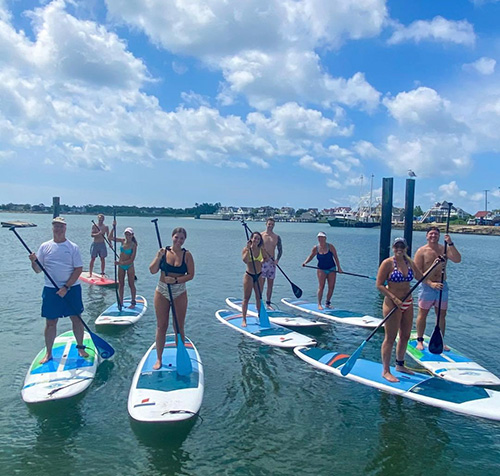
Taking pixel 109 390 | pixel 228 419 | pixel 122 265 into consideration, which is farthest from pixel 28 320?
pixel 228 419

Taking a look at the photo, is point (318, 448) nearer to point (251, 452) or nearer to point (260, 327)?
point (251, 452)

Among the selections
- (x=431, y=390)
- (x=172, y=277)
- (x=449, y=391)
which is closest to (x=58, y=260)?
(x=172, y=277)

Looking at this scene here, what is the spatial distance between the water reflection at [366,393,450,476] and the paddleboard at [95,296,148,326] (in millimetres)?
6123

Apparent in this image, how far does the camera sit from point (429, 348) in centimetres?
776

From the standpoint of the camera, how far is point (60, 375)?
641 centimetres

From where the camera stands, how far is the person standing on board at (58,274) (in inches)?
253

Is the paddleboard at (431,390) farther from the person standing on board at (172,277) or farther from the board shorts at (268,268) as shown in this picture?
the board shorts at (268,268)

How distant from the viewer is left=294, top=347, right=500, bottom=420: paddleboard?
5.91m

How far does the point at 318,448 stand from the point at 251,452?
0.83 metres

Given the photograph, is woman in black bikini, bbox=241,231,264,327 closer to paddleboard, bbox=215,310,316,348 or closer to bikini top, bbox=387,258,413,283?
paddleboard, bbox=215,310,316,348

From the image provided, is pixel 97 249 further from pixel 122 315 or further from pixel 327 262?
pixel 327 262

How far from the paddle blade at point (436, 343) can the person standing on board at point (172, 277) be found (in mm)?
4545

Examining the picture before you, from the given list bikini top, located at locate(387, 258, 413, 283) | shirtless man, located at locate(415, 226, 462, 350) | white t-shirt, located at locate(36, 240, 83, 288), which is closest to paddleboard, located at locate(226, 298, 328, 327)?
shirtless man, located at locate(415, 226, 462, 350)

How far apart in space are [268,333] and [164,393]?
3763 mm
